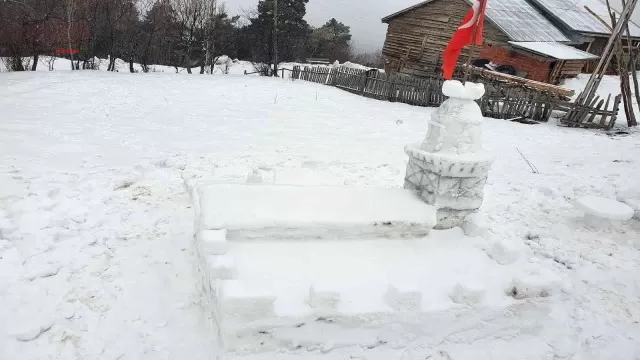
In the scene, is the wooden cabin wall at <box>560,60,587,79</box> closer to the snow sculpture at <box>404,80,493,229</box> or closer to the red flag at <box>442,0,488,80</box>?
the red flag at <box>442,0,488,80</box>

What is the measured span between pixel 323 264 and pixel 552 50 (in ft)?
66.3

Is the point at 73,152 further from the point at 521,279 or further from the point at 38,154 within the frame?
the point at 521,279

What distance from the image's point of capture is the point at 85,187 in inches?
208

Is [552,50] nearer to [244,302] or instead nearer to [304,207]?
[304,207]

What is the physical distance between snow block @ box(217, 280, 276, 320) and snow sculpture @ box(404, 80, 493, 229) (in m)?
2.06

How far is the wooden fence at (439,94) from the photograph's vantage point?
43.4ft

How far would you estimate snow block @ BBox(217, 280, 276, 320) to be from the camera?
2.68 m

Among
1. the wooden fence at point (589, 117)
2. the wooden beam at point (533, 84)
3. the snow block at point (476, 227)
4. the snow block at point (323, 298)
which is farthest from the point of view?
the wooden beam at point (533, 84)

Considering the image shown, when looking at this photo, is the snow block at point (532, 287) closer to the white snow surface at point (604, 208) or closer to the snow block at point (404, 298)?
the snow block at point (404, 298)

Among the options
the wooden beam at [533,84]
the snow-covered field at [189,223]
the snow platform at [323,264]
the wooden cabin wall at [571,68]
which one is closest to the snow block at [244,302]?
the snow platform at [323,264]

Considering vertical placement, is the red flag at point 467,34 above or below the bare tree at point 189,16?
below

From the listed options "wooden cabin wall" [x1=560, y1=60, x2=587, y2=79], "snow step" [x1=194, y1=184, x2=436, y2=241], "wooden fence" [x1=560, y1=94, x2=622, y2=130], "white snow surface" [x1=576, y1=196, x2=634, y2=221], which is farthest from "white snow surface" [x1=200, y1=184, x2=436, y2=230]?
"wooden cabin wall" [x1=560, y1=60, x2=587, y2=79]

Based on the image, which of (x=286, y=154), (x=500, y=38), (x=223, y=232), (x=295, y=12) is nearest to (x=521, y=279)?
(x=223, y=232)

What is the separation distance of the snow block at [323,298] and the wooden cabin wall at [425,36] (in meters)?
19.3
